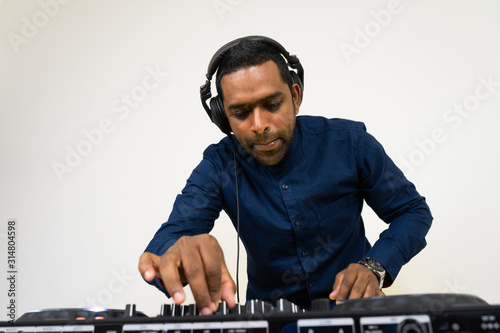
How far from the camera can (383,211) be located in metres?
1.24

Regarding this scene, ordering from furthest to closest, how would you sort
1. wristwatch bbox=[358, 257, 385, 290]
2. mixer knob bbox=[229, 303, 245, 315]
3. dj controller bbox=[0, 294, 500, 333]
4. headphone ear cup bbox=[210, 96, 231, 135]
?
headphone ear cup bbox=[210, 96, 231, 135], wristwatch bbox=[358, 257, 385, 290], mixer knob bbox=[229, 303, 245, 315], dj controller bbox=[0, 294, 500, 333]

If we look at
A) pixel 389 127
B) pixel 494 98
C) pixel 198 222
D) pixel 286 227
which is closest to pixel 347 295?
pixel 286 227

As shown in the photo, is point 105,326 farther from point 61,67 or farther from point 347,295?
point 61,67

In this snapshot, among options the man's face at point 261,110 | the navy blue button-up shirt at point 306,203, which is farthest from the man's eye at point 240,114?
the navy blue button-up shirt at point 306,203

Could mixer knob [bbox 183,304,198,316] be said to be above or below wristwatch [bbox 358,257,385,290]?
below

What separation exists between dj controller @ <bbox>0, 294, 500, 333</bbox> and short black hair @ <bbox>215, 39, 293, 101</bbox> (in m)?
0.79

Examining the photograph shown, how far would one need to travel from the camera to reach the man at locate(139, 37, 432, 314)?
1143 millimetres

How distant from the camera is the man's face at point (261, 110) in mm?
1134

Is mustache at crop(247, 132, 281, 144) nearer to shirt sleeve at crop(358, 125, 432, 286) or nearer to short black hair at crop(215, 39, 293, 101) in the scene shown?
short black hair at crop(215, 39, 293, 101)

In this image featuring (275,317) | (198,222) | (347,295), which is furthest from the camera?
(198,222)

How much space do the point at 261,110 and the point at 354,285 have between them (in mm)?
557

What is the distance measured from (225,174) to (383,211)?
0.52 meters

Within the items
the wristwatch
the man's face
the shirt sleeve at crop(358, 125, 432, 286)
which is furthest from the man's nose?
the wristwatch

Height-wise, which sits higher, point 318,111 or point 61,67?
point 61,67
